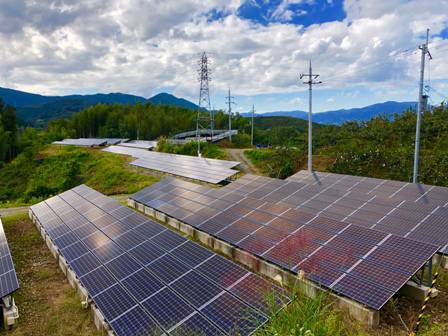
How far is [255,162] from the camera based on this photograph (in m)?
36.0

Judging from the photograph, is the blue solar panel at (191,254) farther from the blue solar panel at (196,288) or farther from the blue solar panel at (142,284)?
the blue solar panel at (142,284)

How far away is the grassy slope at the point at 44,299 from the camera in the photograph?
28.8ft

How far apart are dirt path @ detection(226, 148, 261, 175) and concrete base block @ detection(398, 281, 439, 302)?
77.6 feet

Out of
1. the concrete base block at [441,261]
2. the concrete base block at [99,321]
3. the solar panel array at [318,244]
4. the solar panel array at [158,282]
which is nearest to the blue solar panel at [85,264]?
the solar panel array at [158,282]

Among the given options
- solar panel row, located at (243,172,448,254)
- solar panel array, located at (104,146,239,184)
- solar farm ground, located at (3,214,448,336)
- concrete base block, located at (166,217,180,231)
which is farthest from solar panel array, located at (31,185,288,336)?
solar panel array, located at (104,146,239,184)

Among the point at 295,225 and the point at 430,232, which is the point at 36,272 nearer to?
the point at 295,225

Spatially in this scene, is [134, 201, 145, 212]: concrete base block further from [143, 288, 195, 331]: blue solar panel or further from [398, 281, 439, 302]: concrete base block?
[398, 281, 439, 302]: concrete base block

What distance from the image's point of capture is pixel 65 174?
40.8 meters

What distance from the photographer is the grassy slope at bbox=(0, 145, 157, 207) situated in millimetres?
32375

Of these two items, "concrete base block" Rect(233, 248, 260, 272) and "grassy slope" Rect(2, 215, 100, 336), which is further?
"concrete base block" Rect(233, 248, 260, 272)

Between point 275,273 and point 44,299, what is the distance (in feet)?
25.3

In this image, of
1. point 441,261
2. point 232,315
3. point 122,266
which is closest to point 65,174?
point 122,266

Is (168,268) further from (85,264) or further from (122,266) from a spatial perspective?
(85,264)

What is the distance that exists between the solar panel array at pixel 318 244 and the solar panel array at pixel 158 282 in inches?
71.7
